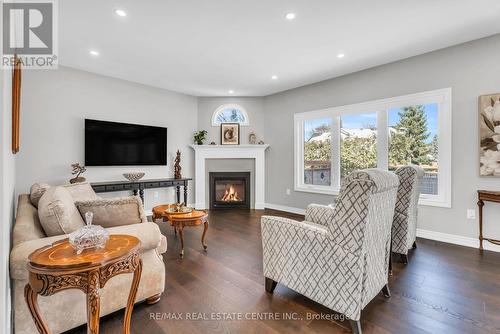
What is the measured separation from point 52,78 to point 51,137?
3.14 feet

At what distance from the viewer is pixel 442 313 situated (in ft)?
5.91

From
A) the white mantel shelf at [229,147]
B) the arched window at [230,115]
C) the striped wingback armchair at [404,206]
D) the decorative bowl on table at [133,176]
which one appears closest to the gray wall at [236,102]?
the arched window at [230,115]

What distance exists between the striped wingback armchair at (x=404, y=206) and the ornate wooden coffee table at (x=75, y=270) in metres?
2.65

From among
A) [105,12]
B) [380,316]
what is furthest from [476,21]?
[105,12]

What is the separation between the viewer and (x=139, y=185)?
4.34 m

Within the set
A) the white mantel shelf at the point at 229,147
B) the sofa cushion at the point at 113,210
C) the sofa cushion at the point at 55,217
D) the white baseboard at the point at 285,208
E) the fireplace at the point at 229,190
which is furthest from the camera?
the fireplace at the point at 229,190

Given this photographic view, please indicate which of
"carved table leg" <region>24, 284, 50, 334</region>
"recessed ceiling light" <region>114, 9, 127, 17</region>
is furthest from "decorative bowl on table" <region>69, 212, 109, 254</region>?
"recessed ceiling light" <region>114, 9, 127, 17</region>

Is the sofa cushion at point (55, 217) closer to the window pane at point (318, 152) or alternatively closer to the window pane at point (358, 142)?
the window pane at point (358, 142)

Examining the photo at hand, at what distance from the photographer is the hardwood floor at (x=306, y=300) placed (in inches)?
65.7

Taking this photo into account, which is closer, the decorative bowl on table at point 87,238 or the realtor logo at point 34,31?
the decorative bowl on table at point 87,238

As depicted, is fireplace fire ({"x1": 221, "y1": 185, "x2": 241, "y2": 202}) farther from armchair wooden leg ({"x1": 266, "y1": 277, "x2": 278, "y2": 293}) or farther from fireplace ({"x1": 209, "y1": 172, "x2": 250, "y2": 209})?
armchair wooden leg ({"x1": 266, "y1": 277, "x2": 278, "y2": 293})

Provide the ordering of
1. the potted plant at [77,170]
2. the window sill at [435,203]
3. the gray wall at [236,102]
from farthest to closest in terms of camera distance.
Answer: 1. the gray wall at [236,102]
2. the potted plant at [77,170]
3. the window sill at [435,203]

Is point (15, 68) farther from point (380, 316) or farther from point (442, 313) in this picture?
point (442, 313)

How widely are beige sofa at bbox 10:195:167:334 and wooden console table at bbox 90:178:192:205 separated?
1931 millimetres
